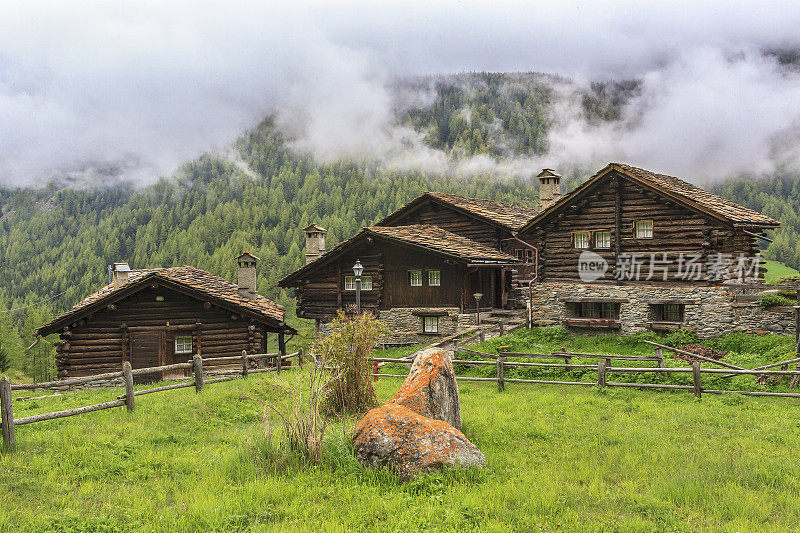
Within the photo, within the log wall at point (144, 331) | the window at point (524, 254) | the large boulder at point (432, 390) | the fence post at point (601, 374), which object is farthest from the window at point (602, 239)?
the large boulder at point (432, 390)

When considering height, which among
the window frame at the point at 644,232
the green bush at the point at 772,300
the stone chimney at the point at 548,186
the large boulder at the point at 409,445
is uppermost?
the stone chimney at the point at 548,186

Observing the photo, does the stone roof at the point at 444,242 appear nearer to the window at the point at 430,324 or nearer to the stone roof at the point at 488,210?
the stone roof at the point at 488,210

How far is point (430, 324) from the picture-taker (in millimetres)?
30859

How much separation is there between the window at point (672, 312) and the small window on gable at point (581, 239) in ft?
15.1

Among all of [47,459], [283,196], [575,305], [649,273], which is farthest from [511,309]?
[283,196]

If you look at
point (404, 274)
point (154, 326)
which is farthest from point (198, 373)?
point (404, 274)

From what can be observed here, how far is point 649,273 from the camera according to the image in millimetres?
25297

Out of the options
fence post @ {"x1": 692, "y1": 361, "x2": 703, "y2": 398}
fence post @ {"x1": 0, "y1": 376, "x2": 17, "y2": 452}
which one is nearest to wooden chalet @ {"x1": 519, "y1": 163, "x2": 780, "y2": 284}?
fence post @ {"x1": 692, "y1": 361, "x2": 703, "y2": 398}

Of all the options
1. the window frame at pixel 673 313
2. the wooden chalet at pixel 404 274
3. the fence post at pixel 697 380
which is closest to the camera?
the fence post at pixel 697 380

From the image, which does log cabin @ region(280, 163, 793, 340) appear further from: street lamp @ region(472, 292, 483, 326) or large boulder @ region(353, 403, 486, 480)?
large boulder @ region(353, 403, 486, 480)

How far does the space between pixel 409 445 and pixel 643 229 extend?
69.4ft

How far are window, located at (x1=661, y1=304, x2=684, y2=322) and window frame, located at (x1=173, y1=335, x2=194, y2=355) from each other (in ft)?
71.1

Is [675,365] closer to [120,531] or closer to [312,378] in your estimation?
[312,378]

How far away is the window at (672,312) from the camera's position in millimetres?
24911
